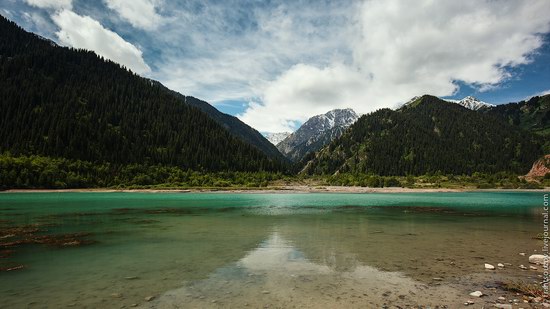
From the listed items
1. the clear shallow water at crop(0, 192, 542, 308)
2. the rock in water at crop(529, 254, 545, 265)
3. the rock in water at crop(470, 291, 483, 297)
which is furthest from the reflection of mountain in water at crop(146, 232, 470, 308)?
the rock in water at crop(529, 254, 545, 265)

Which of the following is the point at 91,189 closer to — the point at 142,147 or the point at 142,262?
the point at 142,147

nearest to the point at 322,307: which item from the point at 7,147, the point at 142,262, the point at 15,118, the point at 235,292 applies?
the point at 235,292

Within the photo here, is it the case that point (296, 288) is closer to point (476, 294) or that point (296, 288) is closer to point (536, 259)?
point (476, 294)

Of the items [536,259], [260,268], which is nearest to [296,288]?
[260,268]

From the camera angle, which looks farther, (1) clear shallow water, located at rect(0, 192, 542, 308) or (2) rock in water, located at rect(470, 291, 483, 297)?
(1) clear shallow water, located at rect(0, 192, 542, 308)

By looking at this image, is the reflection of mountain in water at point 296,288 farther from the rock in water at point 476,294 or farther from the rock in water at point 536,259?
the rock in water at point 536,259

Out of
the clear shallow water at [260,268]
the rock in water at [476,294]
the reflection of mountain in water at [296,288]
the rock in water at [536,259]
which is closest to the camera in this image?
the reflection of mountain in water at [296,288]

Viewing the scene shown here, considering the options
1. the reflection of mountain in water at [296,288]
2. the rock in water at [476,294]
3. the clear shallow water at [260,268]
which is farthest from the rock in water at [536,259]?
the reflection of mountain in water at [296,288]

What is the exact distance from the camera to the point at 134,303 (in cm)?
1264

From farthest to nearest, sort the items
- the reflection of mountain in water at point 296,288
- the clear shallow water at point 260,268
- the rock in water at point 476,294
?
the clear shallow water at point 260,268
the rock in water at point 476,294
the reflection of mountain in water at point 296,288

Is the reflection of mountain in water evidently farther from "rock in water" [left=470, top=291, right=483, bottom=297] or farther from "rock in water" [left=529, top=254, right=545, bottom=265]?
"rock in water" [left=529, top=254, right=545, bottom=265]

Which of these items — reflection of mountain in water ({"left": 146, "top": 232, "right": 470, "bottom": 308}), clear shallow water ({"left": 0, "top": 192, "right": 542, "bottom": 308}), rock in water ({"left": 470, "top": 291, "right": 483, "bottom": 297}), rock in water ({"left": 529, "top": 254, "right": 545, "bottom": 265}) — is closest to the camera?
reflection of mountain in water ({"left": 146, "top": 232, "right": 470, "bottom": 308})

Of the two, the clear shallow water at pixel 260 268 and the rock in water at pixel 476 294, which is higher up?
the rock in water at pixel 476 294

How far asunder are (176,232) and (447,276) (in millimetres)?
24808
